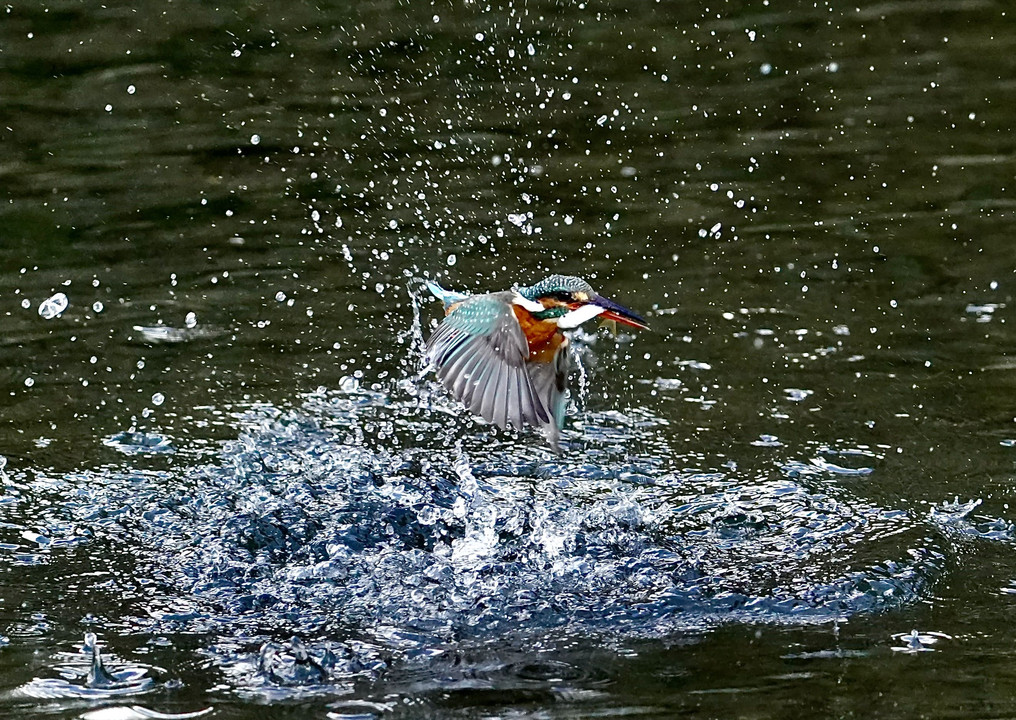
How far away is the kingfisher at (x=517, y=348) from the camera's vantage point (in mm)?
4309

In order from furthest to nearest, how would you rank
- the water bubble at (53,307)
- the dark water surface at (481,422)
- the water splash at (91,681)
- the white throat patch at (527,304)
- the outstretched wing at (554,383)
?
1. the water bubble at (53,307)
2. the outstretched wing at (554,383)
3. the white throat patch at (527,304)
4. the dark water surface at (481,422)
5. the water splash at (91,681)

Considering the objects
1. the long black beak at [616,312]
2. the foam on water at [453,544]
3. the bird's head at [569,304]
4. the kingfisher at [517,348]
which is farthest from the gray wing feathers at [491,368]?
the foam on water at [453,544]

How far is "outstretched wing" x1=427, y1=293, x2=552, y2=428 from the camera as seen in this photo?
14.0ft

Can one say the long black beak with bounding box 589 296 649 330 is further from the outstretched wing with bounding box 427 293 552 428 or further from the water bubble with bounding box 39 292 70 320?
the water bubble with bounding box 39 292 70 320

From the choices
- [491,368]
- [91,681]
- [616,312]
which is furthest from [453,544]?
[91,681]

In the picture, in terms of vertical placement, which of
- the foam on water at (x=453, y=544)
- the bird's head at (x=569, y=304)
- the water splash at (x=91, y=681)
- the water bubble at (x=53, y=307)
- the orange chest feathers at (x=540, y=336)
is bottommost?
the water splash at (x=91, y=681)

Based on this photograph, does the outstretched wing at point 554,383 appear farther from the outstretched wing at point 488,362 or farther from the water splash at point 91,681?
the water splash at point 91,681

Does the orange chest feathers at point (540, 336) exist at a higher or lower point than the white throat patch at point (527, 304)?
lower

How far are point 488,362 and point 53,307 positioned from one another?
244 centimetres

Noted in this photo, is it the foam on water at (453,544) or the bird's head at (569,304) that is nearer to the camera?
the foam on water at (453,544)

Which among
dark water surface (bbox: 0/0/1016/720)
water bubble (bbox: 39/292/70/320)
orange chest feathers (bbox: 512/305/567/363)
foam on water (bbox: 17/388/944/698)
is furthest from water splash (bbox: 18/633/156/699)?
water bubble (bbox: 39/292/70/320)

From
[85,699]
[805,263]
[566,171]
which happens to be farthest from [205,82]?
[85,699]

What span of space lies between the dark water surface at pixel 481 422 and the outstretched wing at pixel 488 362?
0.48m

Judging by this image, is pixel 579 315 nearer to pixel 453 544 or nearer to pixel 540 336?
pixel 540 336
